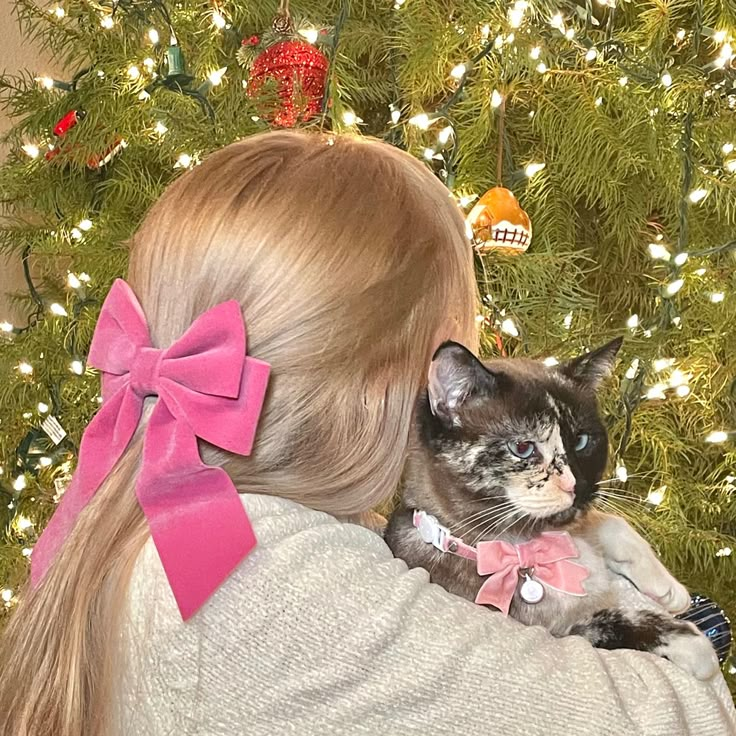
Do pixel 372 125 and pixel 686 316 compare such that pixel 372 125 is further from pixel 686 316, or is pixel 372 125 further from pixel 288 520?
pixel 288 520

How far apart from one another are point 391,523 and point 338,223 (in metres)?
0.36

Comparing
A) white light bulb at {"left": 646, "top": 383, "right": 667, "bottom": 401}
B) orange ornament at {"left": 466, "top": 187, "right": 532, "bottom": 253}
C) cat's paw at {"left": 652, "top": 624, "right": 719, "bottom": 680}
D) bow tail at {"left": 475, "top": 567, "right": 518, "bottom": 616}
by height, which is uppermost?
orange ornament at {"left": 466, "top": 187, "right": 532, "bottom": 253}

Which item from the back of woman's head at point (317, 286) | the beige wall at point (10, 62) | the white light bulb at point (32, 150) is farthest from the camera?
the beige wall at point (10, 62)

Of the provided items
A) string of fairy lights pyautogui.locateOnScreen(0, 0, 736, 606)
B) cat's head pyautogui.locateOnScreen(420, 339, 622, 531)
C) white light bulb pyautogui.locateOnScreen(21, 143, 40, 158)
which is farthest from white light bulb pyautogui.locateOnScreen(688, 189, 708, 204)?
white light bulb pyautogui.locateOnScreen(21, 143, 40, 158)

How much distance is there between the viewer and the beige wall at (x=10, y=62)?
209 centimetres

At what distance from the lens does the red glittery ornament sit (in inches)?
51.9

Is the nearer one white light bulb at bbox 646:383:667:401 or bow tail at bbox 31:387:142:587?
bow tail at bbox 31:387:142:587

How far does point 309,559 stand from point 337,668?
9 centimetres

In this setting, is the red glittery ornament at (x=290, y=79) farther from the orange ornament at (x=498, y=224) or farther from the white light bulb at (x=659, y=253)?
the white light bulb at (x=659, y=253)

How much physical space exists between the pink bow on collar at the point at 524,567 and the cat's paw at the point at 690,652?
3.8 inches

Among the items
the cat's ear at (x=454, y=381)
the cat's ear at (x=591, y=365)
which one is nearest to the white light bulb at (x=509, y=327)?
the cat's ear at (x=591, y=365)

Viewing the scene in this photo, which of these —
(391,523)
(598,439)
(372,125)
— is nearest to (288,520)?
(391,523)

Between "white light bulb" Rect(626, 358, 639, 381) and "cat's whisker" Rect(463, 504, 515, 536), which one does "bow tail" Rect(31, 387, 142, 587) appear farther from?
"white light bulb" Rect(626, 358, 639, 381)

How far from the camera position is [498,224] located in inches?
50.7
